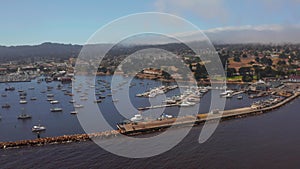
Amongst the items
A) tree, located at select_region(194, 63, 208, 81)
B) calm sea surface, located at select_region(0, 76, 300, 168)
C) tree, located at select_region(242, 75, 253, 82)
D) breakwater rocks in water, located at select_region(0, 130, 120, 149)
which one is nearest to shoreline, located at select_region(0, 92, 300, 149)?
breakwater rocks in water, located at select_region(0, 130, 120, 149)

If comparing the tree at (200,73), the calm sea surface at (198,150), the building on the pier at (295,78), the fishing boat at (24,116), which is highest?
the tree at (200,73)

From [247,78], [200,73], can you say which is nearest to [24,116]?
[200,73]

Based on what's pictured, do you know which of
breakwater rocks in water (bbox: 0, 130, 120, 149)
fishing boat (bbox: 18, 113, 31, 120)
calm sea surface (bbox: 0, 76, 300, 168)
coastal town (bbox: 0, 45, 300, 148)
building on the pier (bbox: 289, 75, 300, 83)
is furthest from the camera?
building on the pier (bbox: 289, 75, 300, 83)

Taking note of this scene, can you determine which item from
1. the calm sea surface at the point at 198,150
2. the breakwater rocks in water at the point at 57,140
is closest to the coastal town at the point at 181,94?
the breakwater rocks in water at the point at 57,140

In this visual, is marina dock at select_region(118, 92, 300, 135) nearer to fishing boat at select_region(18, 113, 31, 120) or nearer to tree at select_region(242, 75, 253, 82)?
fishing boat at select_region(18, 113, 31, 120)

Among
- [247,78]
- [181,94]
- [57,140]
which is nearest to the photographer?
[57,140]

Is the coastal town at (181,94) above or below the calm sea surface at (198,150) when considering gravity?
above

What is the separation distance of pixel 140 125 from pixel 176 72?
1121 centimetres

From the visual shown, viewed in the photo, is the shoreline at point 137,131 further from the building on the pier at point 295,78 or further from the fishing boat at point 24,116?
the building on the pier at point 295,78

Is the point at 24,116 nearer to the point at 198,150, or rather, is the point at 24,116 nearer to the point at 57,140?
the point at 57,140

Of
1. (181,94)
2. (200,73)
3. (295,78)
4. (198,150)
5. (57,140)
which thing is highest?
(200,73)

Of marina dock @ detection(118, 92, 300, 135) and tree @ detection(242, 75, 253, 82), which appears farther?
tree @ detection(242, 75, 253, 82)

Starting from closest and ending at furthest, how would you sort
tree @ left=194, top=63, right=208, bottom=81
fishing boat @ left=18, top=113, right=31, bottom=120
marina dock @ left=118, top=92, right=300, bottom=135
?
marina dock @ left=118, top=92, right=300, bottom=135
fishing boat @ left=18, top=113, right=31, bottom=120
tree @ left=194, top=63, right=208, bottom=81

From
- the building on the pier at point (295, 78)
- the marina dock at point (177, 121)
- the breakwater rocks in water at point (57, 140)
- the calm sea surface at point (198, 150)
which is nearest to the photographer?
the calm sea surface at point (198, 150)
